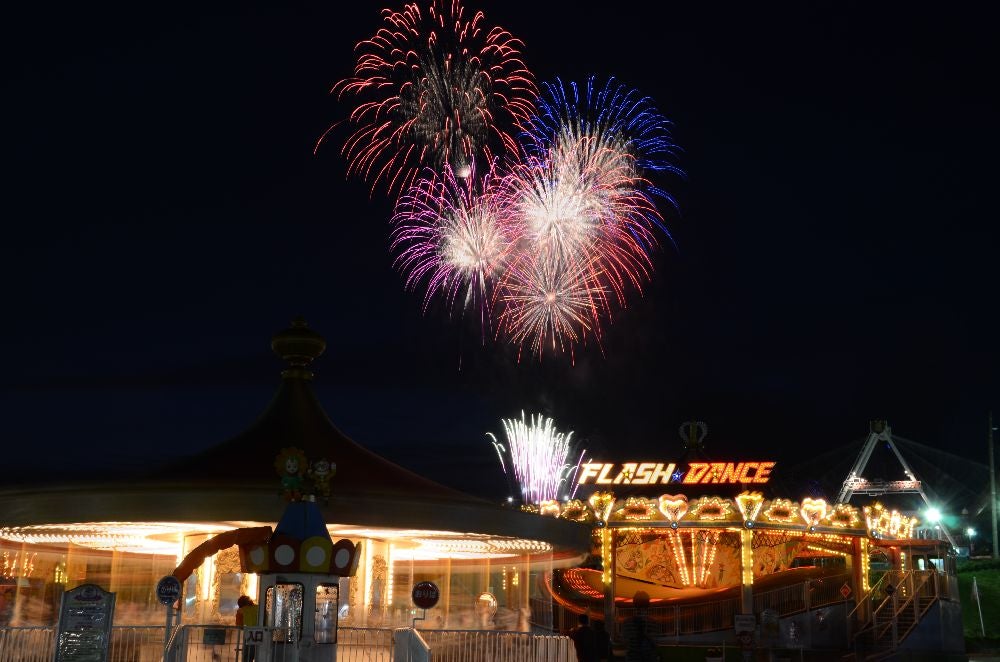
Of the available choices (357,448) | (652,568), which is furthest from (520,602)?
(652,568)

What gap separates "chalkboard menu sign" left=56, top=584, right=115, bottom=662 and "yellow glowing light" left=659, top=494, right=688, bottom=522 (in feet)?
62.3

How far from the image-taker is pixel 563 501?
32844 mm

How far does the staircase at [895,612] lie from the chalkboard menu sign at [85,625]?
2020cm

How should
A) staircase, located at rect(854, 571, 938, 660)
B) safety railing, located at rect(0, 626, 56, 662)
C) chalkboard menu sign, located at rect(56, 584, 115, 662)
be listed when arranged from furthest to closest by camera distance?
staircase, located at rect(854, 571, 938, 660) < safety railing, located at rect(0, 626, 56, 662) < chalkboard menu sign, located at rect(56, 584, 115, 662)

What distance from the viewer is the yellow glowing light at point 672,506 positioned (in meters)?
31.0

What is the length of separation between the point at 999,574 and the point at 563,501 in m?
33.3

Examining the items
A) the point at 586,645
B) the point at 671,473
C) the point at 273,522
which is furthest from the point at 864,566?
the point at 273,522

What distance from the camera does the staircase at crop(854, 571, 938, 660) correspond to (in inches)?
1162

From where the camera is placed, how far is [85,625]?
48.0ft

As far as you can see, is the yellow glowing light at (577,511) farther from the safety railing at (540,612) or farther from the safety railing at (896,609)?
the safety railing at (896,609)

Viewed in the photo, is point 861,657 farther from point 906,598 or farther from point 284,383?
point 284,383

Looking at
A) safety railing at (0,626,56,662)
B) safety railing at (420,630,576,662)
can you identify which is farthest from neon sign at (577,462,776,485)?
safety railing at (0,626,56,662)

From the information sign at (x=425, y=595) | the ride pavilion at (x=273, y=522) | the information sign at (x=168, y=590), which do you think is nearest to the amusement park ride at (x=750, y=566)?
the ride pavilion at (x=273, y=522)

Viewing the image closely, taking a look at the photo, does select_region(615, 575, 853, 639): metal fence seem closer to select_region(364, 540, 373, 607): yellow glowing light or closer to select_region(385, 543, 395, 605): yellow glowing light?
select_region(385, 543, 395, 605): yellow glowing light
